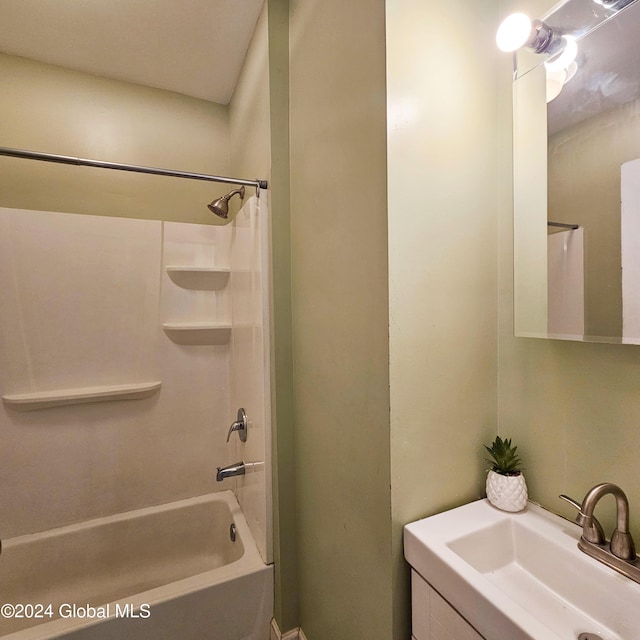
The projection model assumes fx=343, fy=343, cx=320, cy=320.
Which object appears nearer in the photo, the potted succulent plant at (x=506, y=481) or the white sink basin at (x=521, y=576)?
the white sink basin at (x=521, y=576)

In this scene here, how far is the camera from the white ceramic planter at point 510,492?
0.90 metres

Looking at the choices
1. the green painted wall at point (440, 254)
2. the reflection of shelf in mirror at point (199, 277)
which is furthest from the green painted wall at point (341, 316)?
the reflection of shelf in mirror at point (199, 277)

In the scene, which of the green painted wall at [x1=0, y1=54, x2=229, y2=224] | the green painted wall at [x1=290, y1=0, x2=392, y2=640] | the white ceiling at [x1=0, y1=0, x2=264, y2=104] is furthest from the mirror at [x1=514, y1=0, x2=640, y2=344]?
the green painted wall at [x1=0, y1=54, x2=229, y2=224]

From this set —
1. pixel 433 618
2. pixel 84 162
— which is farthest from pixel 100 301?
pixel 433 618

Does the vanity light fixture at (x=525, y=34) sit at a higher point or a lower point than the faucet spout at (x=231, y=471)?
higher

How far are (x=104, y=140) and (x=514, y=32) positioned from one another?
2.06 metres

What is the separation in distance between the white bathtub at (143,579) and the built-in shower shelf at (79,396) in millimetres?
629

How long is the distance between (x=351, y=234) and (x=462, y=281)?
34cm

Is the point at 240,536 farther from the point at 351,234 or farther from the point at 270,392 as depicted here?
the point at 351,234

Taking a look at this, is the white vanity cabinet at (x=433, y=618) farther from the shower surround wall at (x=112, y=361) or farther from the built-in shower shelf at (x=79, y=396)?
the built-in shower shelf at (x=79, y=396)

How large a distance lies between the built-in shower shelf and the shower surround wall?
0.09 ft

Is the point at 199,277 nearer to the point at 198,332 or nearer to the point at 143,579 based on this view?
the point at 198,332

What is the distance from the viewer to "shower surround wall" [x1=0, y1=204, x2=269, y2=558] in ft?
5.51

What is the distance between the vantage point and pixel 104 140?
6.42 feet
